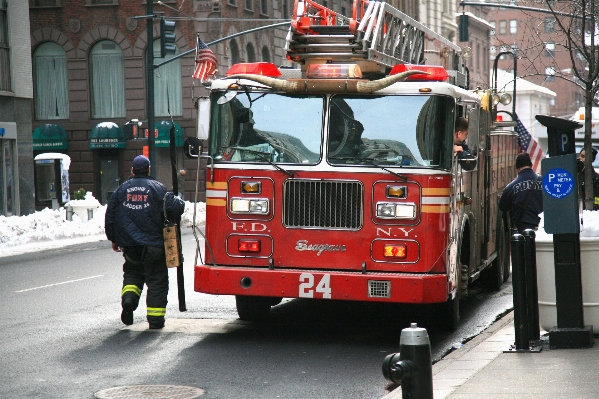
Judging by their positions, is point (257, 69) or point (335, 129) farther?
point (257, 69)

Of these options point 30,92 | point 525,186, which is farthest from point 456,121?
point 30,92

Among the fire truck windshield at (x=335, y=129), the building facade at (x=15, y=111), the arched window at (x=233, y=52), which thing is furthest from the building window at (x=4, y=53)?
the fire truck windshield at (x=335, y=129)

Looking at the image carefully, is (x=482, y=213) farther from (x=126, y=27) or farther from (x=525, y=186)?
(x=126, y=27)

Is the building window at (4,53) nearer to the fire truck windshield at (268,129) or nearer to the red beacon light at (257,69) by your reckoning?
the red beacon light at (257,69)

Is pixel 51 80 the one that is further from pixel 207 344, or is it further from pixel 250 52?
pixel 207 344

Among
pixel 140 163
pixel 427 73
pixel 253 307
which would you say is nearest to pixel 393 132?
pixel 427 73

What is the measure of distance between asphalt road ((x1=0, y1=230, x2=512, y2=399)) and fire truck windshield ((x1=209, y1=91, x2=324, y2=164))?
178cm

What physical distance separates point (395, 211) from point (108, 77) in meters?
39.6

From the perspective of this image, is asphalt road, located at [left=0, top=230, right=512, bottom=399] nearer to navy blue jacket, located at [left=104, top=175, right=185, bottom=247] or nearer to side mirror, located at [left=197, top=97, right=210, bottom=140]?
navy blue jacket, located at [left=104, top=175, right=185, bottom=247]

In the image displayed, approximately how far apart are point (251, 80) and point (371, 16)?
139 cm

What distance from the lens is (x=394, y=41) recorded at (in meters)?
11.2

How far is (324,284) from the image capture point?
980 cm

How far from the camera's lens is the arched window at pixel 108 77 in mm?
47781

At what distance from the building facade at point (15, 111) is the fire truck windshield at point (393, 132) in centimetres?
2279
